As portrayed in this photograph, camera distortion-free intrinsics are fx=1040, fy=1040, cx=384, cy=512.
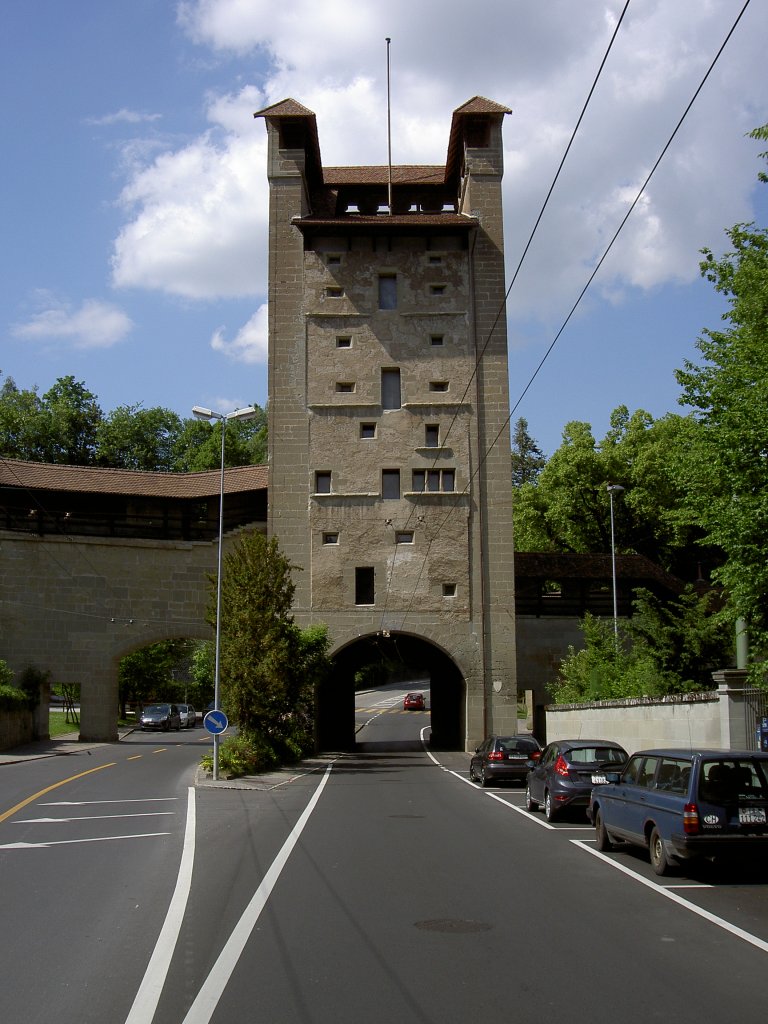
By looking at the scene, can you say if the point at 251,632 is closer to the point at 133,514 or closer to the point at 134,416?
the point at 133,514

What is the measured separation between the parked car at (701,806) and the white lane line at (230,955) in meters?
4.32

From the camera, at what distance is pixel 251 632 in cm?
3125

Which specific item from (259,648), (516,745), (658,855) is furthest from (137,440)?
(658,855)

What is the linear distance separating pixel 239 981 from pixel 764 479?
13.4m

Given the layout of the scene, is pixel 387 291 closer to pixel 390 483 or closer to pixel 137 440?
pixel 390 483

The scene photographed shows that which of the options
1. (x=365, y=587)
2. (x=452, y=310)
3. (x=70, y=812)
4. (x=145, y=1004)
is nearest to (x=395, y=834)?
(x=70, y=812)

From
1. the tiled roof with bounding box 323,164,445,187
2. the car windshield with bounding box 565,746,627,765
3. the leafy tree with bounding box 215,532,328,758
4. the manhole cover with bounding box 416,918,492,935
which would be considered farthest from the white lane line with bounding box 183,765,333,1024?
the tiled roof with bounding box 323,164,445,187

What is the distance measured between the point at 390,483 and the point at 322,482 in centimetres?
293

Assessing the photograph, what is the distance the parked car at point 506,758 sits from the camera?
25859mm

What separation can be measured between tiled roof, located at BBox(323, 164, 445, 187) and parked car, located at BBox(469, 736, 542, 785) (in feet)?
109

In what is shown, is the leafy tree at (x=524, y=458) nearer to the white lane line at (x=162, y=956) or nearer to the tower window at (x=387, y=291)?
the tower window at (x=387, y=291)

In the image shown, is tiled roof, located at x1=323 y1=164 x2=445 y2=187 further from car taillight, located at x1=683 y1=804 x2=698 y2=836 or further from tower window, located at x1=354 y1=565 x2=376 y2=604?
car taillight, located at x1=683 y1=804 x2=698 y2=836

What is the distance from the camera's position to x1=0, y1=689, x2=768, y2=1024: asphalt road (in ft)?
21.3

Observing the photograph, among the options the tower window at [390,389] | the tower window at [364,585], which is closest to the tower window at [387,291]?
the tower window at [390,389]
